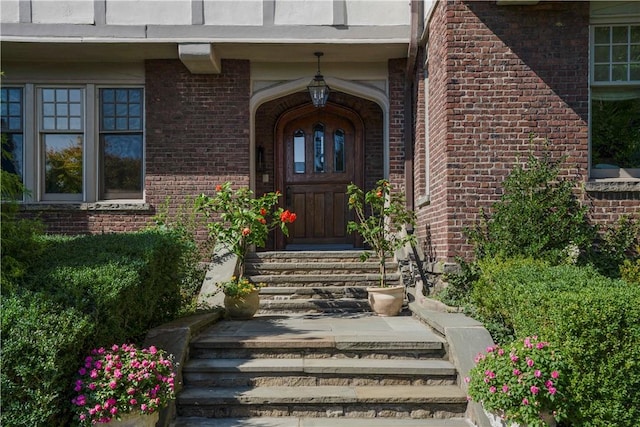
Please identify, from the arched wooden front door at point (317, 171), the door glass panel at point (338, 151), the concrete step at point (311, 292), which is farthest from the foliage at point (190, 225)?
the door glass panel at point (338, 151)

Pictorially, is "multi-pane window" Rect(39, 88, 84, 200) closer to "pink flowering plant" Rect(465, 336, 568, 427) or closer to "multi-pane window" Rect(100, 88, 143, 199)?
"multi-pane window" Rect(100, 88, 143, 199)

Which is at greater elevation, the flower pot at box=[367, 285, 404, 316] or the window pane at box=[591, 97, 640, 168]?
the window pane at box=[591, 97, 640, 168]

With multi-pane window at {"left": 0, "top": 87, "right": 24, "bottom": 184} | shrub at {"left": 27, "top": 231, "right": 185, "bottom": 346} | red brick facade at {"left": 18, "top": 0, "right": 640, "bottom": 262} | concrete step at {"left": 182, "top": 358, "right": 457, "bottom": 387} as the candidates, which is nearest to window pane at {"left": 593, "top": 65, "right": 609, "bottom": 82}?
red brick facade at {"left": 18, "top": 0, "right": 640, "bottom": 262}

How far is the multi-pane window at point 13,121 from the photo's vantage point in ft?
30.9

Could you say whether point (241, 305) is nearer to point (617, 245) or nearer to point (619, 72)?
point (617, 245)

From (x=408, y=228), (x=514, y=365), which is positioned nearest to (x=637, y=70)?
(x=408, y=228)

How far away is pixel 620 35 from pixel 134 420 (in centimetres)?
697

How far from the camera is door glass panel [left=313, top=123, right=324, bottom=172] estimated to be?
36.4 feet

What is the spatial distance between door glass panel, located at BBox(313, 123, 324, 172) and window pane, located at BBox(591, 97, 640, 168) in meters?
5.11

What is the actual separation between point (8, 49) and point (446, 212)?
274 inches

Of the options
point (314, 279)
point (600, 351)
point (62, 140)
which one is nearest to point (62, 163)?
point (62, 140)

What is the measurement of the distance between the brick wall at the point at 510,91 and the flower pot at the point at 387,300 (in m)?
0.89

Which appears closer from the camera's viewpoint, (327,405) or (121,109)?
(327,405)

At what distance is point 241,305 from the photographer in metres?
6.96
